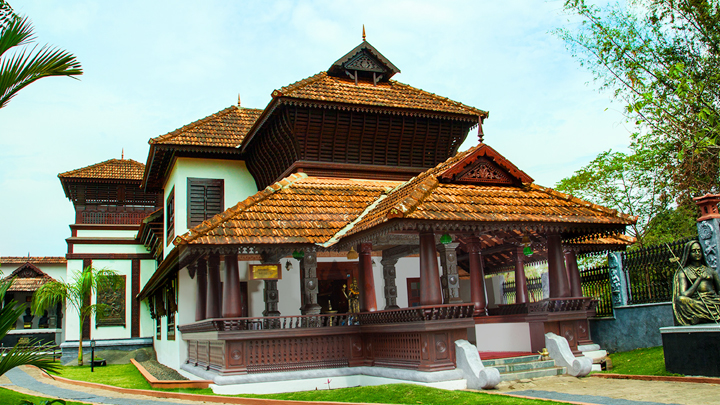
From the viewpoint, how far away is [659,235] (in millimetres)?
21312

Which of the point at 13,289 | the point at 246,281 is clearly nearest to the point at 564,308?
the point at 246,281

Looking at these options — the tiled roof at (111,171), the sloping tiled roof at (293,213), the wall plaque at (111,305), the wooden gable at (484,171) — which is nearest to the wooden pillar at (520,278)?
the wooden gable at (484,171)

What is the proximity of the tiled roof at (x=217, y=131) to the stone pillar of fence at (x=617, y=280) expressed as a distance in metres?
10.6

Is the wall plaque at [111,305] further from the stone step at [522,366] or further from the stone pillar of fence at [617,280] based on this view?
the stone pillar of fence at [617,280]

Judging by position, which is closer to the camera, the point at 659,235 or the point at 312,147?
the point at 312,147

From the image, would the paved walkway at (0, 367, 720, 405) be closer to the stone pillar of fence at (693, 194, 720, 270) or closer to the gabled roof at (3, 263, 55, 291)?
the stone pillar of fence at (693, 194, 720, 270)

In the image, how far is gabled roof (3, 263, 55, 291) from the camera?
31.7m

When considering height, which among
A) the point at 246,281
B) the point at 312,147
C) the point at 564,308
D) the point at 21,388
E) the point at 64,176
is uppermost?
the point at 64,176

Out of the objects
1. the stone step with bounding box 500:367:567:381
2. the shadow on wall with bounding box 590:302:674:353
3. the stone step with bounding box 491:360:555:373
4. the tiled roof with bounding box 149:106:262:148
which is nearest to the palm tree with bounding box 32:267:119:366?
the tiled roof with bounding box 149:106:262:148

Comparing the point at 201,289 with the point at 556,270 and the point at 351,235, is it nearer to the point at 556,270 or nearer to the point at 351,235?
the point at 351,235

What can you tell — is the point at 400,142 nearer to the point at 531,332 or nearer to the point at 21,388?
the point at 531,332

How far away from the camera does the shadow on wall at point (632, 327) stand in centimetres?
1300

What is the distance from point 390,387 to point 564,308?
4123 millimetres

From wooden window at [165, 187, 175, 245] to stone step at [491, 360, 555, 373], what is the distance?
11.0m
